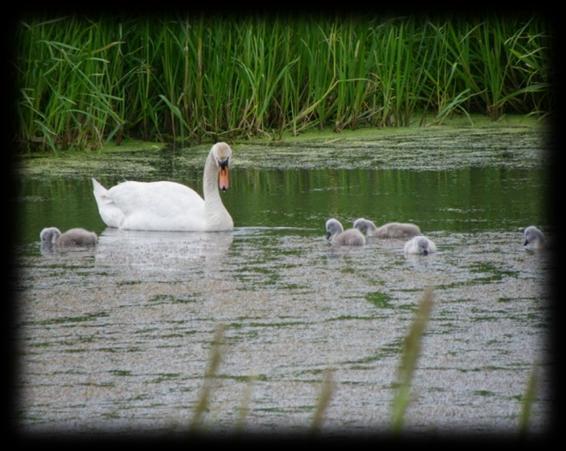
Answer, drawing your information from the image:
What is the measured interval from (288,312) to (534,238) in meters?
2.08

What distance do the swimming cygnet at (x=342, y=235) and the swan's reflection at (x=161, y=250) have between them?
641 mm

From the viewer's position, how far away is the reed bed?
39.0ft

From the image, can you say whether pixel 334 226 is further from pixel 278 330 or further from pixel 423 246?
pixel 278 330

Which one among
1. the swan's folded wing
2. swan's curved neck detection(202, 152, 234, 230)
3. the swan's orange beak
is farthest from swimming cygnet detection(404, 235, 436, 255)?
the swan's folded wing

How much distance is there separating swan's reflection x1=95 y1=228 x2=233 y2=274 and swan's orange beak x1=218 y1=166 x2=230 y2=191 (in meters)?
0.34

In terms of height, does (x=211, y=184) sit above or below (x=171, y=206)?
above

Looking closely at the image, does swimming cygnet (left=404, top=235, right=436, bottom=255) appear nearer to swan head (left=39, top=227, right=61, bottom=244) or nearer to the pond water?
the pond water

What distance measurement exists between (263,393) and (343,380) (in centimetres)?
34

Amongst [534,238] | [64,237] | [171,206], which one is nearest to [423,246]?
[534,238]

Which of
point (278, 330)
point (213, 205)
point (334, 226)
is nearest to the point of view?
point (278, 330)

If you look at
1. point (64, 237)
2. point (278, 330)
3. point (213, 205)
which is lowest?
point (278, 330)

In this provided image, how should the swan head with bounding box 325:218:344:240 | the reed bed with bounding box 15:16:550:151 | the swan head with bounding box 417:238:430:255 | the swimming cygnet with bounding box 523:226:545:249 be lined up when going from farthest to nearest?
the reed bed with bounding box 15:16:550:151 < the swan head with bounding box 325:218:344:240 < the swimming cygnet with bounding box 523:226:545:249 < the swan head with bounding box 417:238:430:255

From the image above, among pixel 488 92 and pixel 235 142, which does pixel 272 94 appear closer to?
pixel 235 142

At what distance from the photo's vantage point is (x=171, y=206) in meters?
8.81
